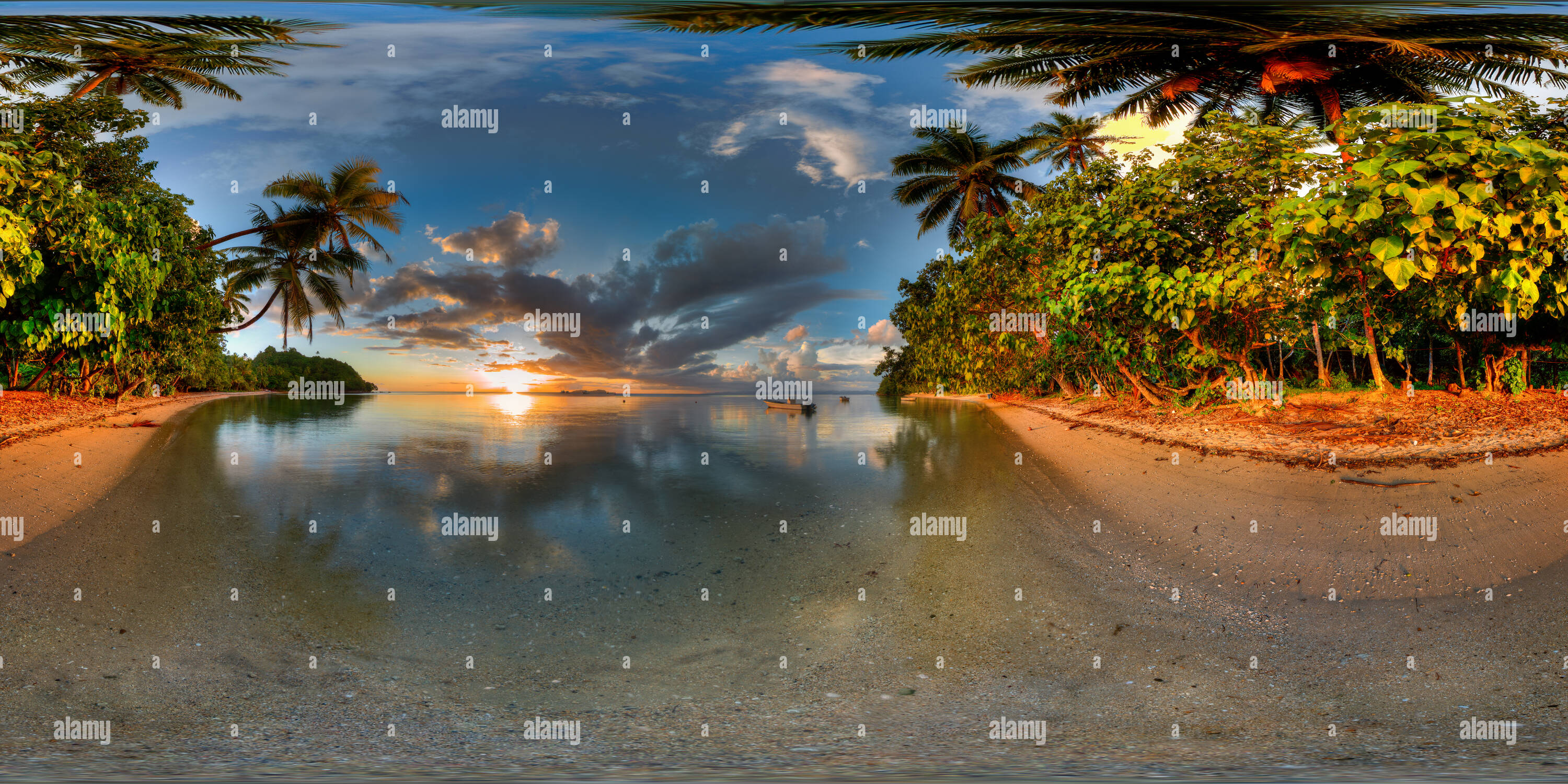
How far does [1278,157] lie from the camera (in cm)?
770

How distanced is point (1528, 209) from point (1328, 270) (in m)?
1.16

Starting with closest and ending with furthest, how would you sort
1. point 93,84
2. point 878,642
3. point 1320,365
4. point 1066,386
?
point 878,642
point 93,84
point 1320,365
point 1066,386

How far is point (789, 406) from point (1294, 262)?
61.5 feet

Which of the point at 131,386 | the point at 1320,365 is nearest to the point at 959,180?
the point at 1320,365

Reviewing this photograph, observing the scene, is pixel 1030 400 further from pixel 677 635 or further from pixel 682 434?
pixel 677 635

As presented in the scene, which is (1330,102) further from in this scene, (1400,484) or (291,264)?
(291,264)

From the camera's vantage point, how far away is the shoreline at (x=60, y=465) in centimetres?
609

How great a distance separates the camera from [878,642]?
3.88 metres

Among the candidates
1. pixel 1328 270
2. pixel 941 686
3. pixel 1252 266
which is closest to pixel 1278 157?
pixel 1252 266

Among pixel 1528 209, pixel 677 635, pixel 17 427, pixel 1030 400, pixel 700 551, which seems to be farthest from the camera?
pixel 1030 400

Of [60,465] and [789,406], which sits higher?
[789,406]

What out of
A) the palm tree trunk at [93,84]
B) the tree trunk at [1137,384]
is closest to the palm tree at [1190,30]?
the palm tree trunk at [93,84]

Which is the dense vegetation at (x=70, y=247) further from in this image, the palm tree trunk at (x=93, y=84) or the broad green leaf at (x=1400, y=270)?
the broad green leaf at (x=1400, y=270)

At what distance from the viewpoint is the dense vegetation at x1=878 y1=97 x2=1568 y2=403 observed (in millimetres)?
4488
